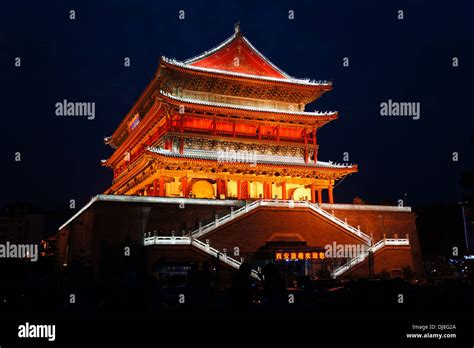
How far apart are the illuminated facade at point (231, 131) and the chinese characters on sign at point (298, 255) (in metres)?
7.97

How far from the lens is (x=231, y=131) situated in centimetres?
3556

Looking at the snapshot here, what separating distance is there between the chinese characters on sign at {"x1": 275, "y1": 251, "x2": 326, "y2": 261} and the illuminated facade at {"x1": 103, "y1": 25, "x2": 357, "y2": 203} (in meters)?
7.97

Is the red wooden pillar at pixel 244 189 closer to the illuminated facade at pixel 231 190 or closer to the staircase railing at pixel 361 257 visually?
the illuminated facade at pixel 231 190

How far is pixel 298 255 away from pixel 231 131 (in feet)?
44.5

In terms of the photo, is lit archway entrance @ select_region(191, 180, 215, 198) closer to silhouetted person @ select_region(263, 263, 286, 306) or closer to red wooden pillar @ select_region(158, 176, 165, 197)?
red wooden pillar @ select_region(158, 176, 165, 197)

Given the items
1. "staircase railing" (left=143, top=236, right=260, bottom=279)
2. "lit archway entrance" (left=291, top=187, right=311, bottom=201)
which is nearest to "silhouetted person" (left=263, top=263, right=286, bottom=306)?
"staircase railing" (left=143, top=236, right=260, bottom=279)

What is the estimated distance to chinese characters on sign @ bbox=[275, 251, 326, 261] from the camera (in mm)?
24906

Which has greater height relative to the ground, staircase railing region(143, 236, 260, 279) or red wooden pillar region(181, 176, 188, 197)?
red wooden pillar region(181, 176, 188, 197)

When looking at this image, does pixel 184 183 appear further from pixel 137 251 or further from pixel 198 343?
pixel 198 343

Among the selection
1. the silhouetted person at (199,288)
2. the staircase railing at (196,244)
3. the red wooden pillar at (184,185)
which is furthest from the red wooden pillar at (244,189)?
the silhouetted person at (199,288)

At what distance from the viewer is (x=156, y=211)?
27359mm

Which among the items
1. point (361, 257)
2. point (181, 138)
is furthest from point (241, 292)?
point (181, 138)

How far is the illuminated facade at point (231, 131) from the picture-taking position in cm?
3294

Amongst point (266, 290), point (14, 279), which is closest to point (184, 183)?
point (14, 279)
